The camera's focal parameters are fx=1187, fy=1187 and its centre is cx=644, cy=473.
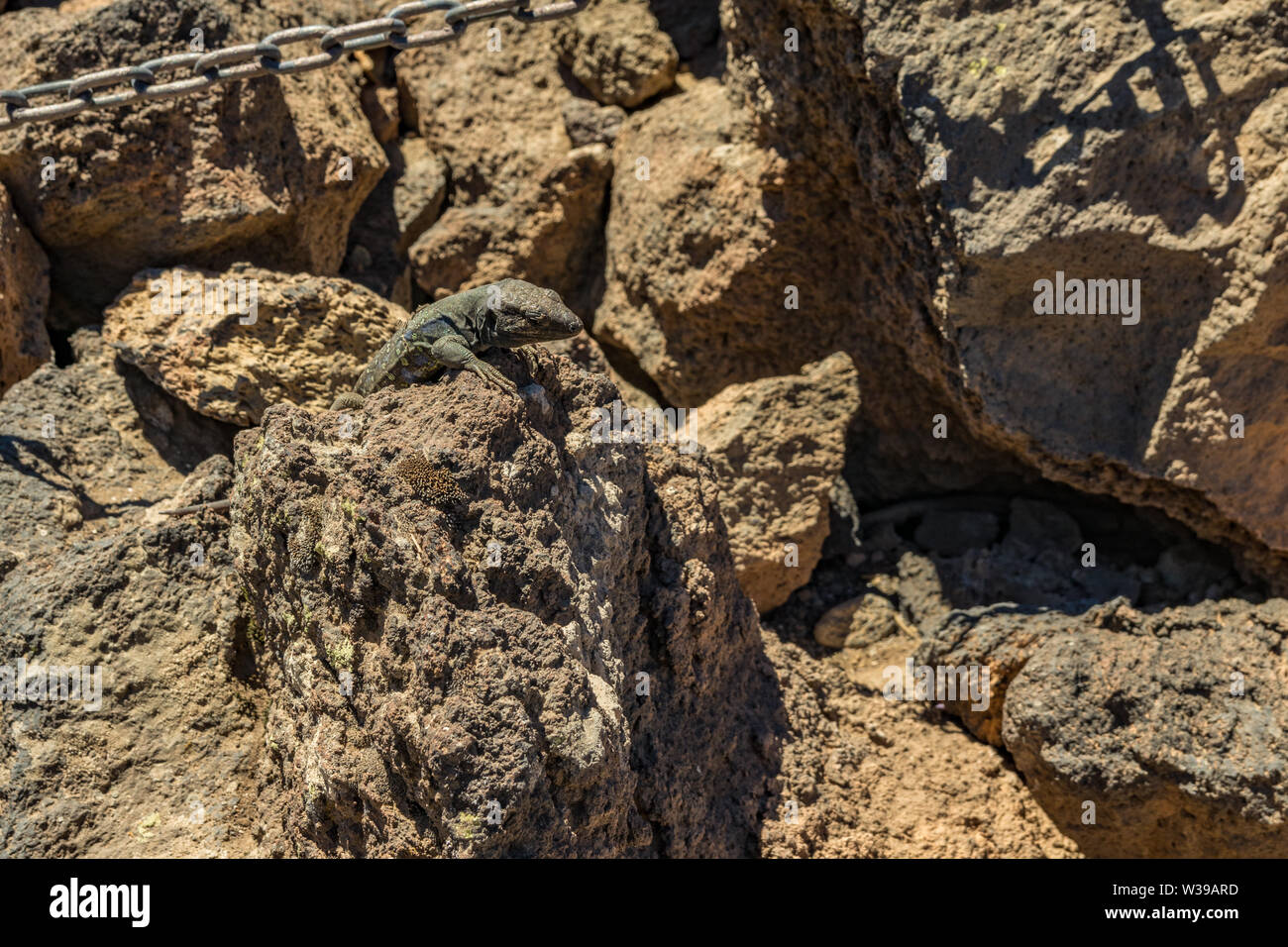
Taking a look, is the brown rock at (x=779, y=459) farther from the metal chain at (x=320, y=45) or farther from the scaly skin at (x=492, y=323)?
the metal chain at (x=320, y=45)

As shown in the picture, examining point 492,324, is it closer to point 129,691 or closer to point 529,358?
point 529,358

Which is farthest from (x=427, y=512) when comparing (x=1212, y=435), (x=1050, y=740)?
(x=1212, y=435)

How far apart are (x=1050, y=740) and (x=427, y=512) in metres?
3.13

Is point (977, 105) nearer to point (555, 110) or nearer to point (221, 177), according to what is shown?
point (555, 110)

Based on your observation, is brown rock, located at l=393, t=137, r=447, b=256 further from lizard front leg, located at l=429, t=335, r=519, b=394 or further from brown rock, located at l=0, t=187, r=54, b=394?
lizard front leg, located at l=429, t=335, r=519, b=394

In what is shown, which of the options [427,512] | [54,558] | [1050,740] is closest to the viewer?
[427,512]

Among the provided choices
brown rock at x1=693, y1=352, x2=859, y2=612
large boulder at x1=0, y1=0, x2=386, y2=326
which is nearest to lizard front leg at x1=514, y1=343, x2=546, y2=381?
brown rock at x1=693, y1=352, x2=859, y2=612

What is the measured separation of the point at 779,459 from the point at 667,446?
4.85 feet

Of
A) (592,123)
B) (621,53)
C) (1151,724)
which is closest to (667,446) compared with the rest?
(1151,724)

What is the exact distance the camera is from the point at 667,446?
4.73 meters

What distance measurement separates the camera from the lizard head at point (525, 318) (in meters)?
4.02

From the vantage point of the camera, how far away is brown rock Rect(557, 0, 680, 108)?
7293 millimetres

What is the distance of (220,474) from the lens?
4.73 m

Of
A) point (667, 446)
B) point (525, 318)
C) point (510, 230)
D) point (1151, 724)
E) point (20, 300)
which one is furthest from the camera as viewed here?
point (510, 230)
